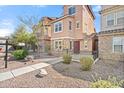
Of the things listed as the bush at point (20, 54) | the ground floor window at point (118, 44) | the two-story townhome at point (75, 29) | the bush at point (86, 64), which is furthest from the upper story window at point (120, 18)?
the bush at point (20, 54)

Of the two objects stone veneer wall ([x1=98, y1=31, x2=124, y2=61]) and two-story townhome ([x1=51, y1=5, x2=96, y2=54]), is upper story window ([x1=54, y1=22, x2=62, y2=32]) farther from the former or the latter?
stone veneer wall ([x1=98, y1=31, x2=124, y2=61])

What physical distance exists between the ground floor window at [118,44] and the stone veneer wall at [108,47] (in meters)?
0.25

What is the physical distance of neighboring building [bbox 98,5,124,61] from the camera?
1232cm

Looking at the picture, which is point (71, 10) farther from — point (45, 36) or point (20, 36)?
point (20, 36)

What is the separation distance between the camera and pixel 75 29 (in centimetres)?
1858

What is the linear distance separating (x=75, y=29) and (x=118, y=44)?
7031mm

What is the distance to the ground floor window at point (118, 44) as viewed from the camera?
1228cm

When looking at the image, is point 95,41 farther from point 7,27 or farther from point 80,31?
point 7,27

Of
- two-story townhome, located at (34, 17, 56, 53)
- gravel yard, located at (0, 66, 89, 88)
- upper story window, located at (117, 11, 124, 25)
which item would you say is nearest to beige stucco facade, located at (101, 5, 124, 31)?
upper story window, located at (117, 11, 124, 25)

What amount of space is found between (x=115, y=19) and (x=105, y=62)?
3887mm

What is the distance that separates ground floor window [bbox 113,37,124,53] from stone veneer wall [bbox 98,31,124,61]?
0.83 ft
